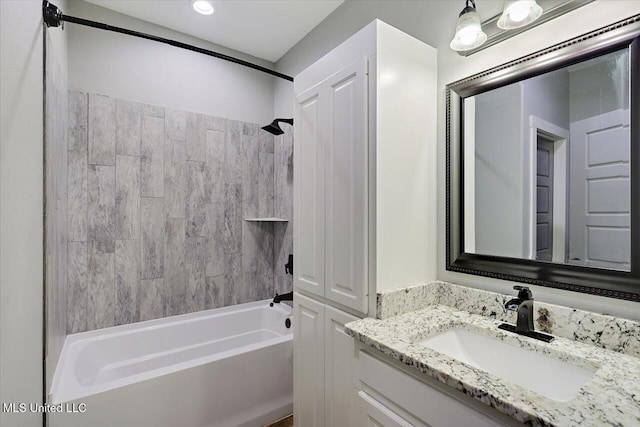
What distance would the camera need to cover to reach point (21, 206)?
1.05m

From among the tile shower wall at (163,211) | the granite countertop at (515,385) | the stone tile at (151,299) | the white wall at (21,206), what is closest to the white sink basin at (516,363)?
the granite countertop at (515,385)

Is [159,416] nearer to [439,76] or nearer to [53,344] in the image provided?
[53,344]

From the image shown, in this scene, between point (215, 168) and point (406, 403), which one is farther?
point (215, 168)

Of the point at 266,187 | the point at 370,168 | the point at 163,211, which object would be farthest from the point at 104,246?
the point at 370,168

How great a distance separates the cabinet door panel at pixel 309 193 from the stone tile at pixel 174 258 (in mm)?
1259

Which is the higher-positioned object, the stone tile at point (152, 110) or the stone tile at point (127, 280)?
the stone tile at point (152, 110)

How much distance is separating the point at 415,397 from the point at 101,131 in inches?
101

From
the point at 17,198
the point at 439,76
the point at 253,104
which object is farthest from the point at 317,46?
the point at 17,198

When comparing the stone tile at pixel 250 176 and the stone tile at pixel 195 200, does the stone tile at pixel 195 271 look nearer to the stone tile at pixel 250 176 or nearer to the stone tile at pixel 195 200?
the stone tile at pixel 195 200

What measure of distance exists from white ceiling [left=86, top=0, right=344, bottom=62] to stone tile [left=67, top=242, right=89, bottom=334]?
5.75 feet

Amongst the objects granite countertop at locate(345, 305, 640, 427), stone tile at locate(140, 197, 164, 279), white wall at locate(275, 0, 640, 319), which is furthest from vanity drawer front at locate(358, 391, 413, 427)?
stone tile at locate(140, 197, 164, 279)

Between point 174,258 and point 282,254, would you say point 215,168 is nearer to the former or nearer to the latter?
point 174,258

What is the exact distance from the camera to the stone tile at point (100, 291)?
7.09ft

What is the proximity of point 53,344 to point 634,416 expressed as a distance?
2284mm
